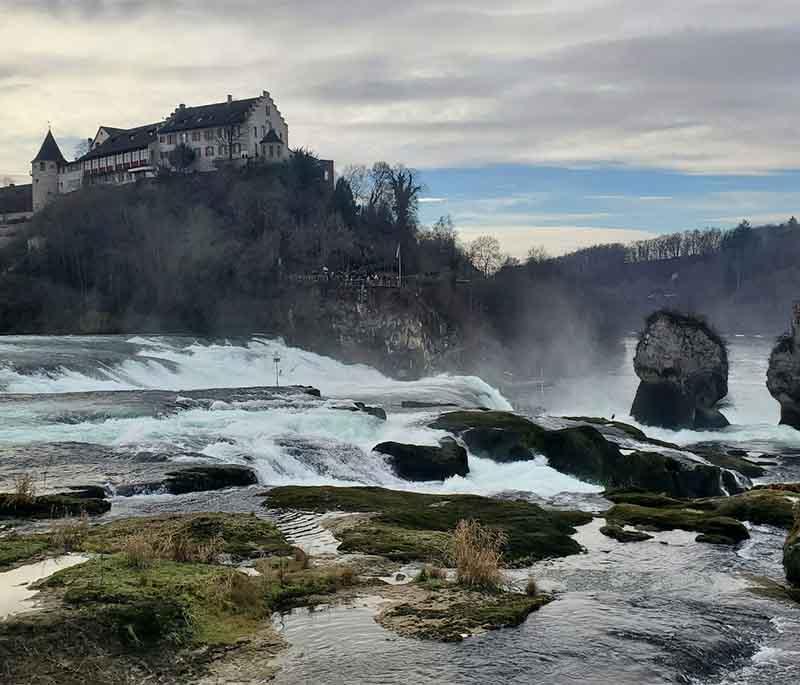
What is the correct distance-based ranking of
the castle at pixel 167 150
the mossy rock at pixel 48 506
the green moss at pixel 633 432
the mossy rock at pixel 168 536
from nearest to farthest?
1. the mossy rock at pixel 168 536
2. the mossy rock at pixel 48 506
3. the green moss at pixel 633 432
4. the castle at pixel 167 150

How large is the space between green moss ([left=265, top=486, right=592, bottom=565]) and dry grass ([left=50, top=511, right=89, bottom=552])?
16.5 feet

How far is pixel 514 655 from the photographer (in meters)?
11.9

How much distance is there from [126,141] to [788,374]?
99.4m

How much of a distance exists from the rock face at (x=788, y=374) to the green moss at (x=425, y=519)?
131 ft

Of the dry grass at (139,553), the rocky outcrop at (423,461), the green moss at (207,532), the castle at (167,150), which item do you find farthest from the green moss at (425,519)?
the castle at (167,150)

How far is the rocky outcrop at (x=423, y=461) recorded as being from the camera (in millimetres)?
29828

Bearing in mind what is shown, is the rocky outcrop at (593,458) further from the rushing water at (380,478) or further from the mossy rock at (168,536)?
the mossy rock at (168,536)

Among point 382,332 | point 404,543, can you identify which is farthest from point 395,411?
point 382,332

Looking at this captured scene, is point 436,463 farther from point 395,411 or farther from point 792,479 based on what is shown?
point 792,479

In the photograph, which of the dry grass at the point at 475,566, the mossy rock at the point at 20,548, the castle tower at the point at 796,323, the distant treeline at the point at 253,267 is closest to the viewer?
the dry grass at the point at 475,566

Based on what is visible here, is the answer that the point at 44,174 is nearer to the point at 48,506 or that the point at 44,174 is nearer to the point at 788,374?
the point at 788,374

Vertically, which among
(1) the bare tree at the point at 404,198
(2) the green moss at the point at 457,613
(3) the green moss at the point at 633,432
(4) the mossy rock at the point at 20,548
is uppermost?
(1) the bare tree at the point at 404,198

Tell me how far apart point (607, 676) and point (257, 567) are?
655 cm

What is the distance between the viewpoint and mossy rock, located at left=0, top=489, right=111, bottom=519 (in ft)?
64.6
